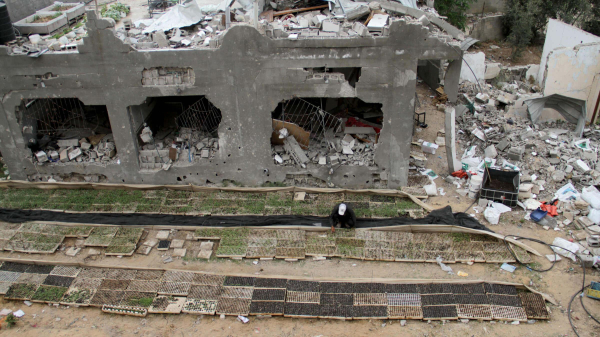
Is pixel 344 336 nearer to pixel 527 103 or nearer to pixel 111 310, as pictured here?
pixel 111 310

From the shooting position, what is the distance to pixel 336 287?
33.3 feet

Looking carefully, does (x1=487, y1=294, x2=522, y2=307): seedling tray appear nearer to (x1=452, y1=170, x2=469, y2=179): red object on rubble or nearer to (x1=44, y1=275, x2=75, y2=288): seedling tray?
(x1=452, y1=170, x2=469, y2=179): red object on rubble

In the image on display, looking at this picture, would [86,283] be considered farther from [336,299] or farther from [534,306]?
[534,306]

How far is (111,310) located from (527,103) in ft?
51.0

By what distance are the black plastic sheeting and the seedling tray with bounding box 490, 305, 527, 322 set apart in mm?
2654

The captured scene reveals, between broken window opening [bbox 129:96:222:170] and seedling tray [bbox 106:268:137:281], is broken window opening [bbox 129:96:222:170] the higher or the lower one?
the higher one

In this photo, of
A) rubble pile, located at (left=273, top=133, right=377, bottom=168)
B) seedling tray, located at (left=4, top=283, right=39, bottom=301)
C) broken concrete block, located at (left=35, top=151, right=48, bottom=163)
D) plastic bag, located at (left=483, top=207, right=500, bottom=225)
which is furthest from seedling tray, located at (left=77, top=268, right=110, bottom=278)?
plastic bag, located at (left=483, top=207, right=500, bottom=225)

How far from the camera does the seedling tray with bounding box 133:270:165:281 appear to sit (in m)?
10.5

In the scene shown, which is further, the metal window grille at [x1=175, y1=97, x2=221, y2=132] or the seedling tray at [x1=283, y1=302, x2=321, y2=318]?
the metal window grille at [x1=175, y1=97, x2=221, y2=132]

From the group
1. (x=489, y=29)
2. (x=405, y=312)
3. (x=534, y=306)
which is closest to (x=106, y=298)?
(x=405, y=312)

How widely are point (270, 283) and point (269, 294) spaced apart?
33cm

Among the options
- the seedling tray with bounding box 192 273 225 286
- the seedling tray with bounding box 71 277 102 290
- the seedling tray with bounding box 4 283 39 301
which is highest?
the seedling tray with bounding box 192 273 225 286

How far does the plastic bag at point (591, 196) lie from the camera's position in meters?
12.3

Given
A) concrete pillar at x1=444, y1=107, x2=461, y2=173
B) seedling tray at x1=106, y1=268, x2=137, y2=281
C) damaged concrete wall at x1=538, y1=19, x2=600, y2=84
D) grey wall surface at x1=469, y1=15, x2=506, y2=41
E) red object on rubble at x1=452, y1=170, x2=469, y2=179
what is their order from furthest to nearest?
grey wall surface at x1=469, y1=15, x2=506, y2=41
damaged concrete wall at x1=538, y1=19, x2=600, y2=84
concrete pillar at x1=444, y1=107, x2=461, y2=173
red object on rubble at x1=452, y1=170, x2=469, y2=179
seedling tray at x1=106, y1=268, x2=137, y2=281
